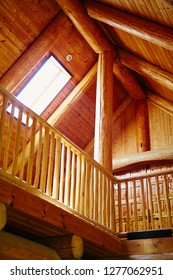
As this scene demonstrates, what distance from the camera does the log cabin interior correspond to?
11.3ft

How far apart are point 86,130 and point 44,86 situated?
5.65ft

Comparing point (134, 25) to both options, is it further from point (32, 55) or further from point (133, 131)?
point (133, 131)

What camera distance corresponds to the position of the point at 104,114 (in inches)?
233

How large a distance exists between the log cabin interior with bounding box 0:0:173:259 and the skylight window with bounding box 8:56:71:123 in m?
0.03

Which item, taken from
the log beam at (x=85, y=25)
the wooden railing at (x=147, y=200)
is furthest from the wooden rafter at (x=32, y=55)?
the wooden railing at (x=147, y=200)

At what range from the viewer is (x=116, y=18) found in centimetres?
539

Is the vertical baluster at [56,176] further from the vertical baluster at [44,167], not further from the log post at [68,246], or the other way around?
the log post at [68,246]

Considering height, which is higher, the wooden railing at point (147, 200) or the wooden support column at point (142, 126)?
the wooden support column at point (142, 126)

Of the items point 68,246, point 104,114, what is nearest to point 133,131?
point 104,114

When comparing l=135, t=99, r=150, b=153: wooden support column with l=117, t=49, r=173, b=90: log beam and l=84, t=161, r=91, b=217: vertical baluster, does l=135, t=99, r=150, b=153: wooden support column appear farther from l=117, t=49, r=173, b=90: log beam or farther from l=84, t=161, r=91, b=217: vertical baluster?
l=84, t=161, r=91, b=217: vertical baluster

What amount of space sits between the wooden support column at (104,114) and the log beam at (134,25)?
1008 millimetres

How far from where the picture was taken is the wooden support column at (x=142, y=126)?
747cm
